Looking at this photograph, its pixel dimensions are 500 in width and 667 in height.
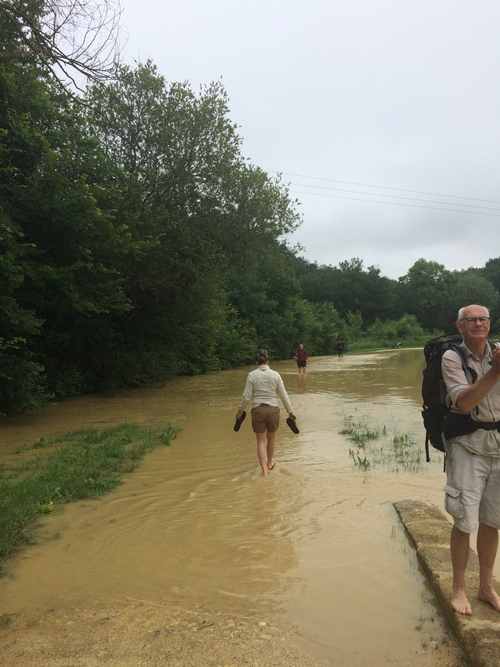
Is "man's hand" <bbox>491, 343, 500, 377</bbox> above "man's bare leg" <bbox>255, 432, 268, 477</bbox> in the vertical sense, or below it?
above

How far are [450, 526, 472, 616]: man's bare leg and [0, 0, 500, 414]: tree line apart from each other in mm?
1779

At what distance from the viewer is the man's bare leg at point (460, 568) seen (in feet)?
12.7

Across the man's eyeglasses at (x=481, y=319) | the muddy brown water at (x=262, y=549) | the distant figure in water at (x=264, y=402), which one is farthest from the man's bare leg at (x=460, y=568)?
the distant figure in water at (x=264, y=402)

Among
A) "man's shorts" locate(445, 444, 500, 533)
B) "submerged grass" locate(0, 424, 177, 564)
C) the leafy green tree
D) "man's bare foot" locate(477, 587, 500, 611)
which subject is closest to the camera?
"man's shorts" locate(445, 444, 500, 533)

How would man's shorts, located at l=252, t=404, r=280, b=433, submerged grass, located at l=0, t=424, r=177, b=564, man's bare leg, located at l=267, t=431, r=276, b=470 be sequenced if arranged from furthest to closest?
man's bare leg, located at l=267, t=431, r=276, b=470 → man's shorts, located at l=252, t=404, r=280, b=433 → submerged grass, located at l=0, t=424, r=177, b=564

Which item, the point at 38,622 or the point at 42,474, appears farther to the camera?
the point at 42,474

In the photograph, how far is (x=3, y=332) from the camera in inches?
567

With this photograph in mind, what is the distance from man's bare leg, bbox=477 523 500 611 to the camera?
3951 millimetres

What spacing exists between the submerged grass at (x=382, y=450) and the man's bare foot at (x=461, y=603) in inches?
199

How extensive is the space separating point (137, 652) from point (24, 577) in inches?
69.4

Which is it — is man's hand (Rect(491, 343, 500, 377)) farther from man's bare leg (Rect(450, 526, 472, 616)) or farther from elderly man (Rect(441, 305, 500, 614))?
man's bare leg (Rect(450, 526, 472, 616))

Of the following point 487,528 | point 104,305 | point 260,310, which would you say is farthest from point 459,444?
point 260,310

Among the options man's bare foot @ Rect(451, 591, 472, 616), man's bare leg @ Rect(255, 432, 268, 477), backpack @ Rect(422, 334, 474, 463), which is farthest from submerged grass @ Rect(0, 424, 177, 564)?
backpack @ Rect(422, 334, 474, 463)

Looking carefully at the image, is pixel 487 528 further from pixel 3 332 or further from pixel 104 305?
pixel 104 305
